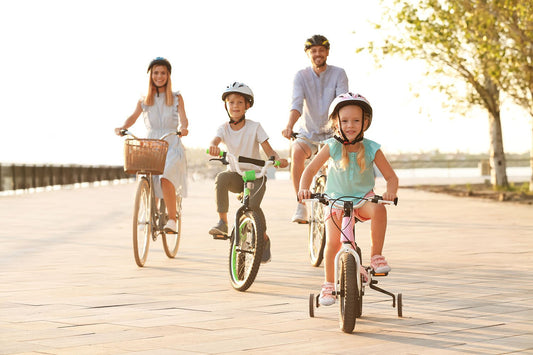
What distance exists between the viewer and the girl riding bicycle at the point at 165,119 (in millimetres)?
10758

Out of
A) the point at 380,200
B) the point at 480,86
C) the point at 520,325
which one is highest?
the point at 480,86

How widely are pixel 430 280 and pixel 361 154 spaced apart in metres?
2.75

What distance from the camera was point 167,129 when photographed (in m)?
10.9

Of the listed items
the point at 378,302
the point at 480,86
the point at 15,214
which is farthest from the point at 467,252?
the point at 480,86

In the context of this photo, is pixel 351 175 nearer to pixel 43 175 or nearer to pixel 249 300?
pixel 249 300

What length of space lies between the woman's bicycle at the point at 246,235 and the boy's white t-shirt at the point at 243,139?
236mm

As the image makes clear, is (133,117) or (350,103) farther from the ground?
(133,117)

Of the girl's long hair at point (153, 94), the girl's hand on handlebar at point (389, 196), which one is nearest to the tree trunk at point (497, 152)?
the girl's long hair at point (153, 94)

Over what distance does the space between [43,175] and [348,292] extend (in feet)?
130

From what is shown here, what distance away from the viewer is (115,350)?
568 cm

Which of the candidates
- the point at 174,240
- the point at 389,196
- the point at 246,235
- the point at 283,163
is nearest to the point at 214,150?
the point at 283,163

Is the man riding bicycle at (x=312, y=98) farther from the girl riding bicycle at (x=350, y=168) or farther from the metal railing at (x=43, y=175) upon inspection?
the metal railing at (x=43, y=175)

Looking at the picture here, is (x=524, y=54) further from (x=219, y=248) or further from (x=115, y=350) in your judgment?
(x=115, y=350)

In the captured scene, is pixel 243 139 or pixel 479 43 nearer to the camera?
pixel 243 139
